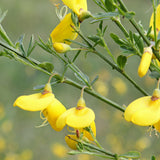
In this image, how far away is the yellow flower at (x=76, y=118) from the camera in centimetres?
80

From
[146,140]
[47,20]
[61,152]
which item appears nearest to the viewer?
[146,140]

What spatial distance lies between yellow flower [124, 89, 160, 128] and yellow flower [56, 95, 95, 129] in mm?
95

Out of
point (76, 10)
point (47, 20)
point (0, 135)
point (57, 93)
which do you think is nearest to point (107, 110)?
point (57, 93)

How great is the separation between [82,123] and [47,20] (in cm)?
462

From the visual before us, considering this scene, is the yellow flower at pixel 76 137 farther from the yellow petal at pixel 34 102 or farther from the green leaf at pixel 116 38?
the green leaf at pixel 116 38

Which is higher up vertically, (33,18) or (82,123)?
(33,18)

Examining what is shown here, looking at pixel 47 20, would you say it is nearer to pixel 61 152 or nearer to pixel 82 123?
pixel 61 152

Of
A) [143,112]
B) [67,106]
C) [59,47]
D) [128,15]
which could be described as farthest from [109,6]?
[67,106]

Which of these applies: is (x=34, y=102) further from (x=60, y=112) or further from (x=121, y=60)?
(x=121, y=60)

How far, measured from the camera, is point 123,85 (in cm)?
405

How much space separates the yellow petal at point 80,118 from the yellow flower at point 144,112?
0.09 meters

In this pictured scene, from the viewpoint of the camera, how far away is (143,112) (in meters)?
0.78

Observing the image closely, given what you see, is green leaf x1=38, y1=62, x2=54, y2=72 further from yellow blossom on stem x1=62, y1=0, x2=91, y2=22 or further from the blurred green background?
the blurred green background

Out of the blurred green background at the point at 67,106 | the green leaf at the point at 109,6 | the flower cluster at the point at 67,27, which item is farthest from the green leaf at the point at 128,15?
the blurred green background at the point at 67,106
